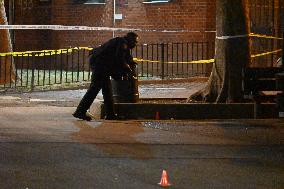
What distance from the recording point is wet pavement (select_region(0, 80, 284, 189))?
23.8 feet

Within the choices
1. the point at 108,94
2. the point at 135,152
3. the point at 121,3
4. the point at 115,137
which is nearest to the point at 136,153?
the point at 135,152

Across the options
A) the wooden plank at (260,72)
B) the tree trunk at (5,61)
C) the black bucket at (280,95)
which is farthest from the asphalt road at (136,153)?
the tree trunk at (5,61)

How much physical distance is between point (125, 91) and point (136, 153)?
11.9 feet

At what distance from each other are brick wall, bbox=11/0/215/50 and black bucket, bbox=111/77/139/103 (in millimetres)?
8520

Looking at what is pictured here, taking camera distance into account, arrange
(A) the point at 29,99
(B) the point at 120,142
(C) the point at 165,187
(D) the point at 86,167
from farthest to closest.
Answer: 1. (A) the point at 29,99
2. (B) the point at 120,142
3. (D) the point at 86,167
4. (C) the point at 165,187

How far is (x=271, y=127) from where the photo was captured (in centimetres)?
1137

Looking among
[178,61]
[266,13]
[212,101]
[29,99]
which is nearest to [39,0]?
[178,61]

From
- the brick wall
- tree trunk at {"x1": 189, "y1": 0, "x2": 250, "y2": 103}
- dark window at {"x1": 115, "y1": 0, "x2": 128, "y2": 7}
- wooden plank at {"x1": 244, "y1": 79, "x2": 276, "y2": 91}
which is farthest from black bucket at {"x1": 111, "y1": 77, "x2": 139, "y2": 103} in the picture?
dark window at {"x1": 115, "y1": 0, "x2": 128, "y2": 7}

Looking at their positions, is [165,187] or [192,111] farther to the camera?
[192,111]

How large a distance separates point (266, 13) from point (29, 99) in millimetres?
9569

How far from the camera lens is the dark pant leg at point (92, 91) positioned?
11.6m

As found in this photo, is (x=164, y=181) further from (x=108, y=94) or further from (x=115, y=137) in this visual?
(x=108, y=94)

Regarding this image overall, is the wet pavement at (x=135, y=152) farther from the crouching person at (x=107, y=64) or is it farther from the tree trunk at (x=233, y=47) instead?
the tree trunk at (x=233, y=47)

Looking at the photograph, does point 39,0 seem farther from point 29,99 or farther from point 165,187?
point 165,187
